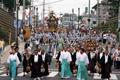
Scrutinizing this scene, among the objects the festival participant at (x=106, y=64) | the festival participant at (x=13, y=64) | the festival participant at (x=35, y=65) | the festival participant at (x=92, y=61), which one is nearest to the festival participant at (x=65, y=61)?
the festival participant at (x=35, y=65)

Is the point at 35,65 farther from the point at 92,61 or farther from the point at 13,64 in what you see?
the point at 92,61

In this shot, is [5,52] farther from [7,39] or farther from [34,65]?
[34,65]

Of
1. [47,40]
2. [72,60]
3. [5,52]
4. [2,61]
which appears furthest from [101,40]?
[72,60]

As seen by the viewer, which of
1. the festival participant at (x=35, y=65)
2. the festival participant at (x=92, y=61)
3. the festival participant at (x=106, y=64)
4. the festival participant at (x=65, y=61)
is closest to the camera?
the festival participant at (x=106, y=64)

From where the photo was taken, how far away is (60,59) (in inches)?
706

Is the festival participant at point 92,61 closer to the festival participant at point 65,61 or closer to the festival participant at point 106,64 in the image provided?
the festival participant at point 65,61

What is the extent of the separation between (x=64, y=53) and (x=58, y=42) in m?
15.2

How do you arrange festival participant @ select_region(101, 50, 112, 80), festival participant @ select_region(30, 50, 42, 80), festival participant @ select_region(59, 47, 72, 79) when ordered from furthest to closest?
festival participant @ select_region(59, 47, 72, 79), festival participant @ select_region(30, 50, 42, 80), festival participant @ select_region(101, 50, 112, 80)

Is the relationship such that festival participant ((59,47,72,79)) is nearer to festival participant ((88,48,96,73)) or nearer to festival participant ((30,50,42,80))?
festival participant ((30,50,42,80))

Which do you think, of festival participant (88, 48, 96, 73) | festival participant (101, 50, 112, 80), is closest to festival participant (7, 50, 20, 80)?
festival participant (88, 48, 96, 73)

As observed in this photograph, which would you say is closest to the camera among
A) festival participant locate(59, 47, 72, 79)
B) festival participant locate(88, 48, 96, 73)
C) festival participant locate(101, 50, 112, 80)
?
festival participant locate(101, 50, 112, 80)

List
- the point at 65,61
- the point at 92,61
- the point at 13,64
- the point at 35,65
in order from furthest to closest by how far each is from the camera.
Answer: the point at 92,61, the point at 65,61, the point at 35,65, the point at 13,64

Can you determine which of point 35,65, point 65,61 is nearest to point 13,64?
point 35,65

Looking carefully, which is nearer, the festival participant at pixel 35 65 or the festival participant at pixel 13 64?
the festival participant at pixel 13 64
